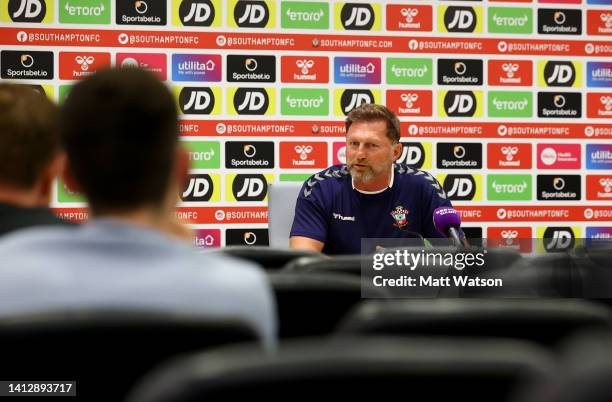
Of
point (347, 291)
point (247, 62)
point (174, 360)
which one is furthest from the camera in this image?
point (247, 62)

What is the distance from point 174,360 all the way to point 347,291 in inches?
16.0

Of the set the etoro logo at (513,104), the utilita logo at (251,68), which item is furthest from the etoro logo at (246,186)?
the etoro logo at (513,104)

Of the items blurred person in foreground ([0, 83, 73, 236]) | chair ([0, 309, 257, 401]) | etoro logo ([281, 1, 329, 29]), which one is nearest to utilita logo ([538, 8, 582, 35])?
etoro logo ([281, 1, 329, 29])

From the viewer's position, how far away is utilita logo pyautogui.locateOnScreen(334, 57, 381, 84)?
523 centimetres

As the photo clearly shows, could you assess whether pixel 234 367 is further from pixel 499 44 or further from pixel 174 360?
pixel 499 44

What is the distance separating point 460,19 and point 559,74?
2.67 ft

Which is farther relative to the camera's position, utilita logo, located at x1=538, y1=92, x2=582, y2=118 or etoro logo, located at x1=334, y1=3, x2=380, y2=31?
utilita logo, located at x1=538, y1=92, x2=582, y2=118

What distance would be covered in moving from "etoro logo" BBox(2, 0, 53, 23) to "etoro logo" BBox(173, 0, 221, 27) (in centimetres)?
80

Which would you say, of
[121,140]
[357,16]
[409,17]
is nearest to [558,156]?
[409,17]

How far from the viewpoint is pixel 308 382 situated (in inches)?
23.1

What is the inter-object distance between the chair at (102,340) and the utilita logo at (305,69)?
4.41m

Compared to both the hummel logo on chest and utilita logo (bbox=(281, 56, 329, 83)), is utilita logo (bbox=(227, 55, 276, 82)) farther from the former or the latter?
the hummel logo on chest

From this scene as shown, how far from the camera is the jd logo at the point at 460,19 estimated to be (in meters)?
5.34

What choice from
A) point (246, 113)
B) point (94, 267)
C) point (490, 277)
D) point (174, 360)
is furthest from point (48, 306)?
point (246, 113)
